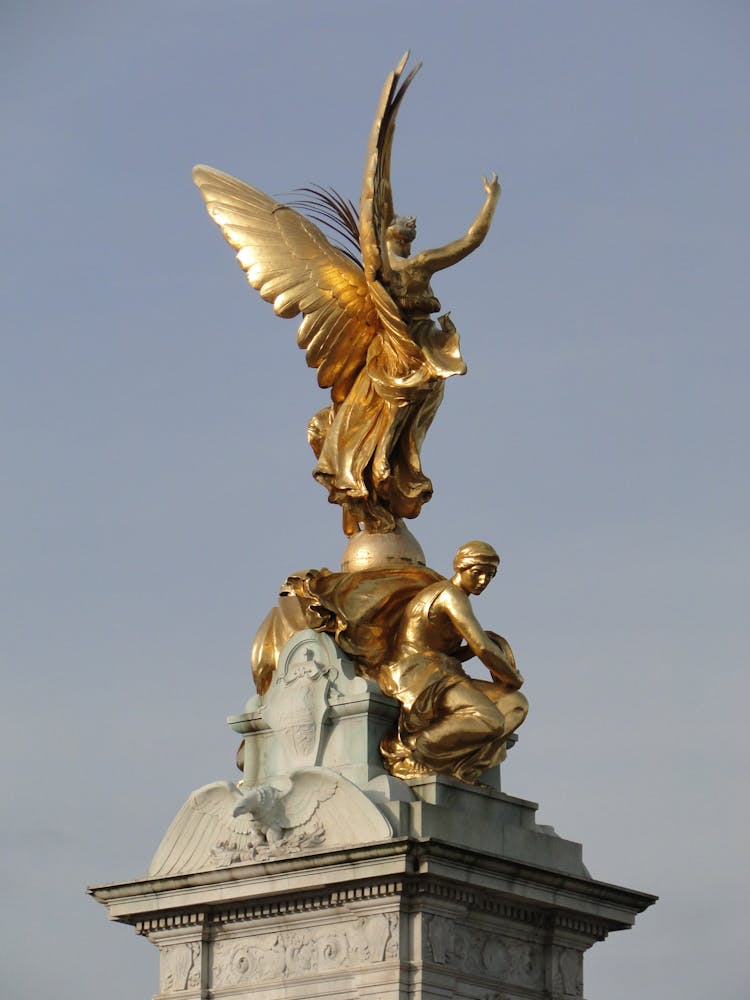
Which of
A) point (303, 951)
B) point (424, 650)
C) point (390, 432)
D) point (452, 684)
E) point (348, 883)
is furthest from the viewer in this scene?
point (390, 432)

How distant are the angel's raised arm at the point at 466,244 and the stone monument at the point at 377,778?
2cm

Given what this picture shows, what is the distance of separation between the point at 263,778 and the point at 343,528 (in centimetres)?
260

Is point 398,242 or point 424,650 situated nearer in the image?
point 424,650

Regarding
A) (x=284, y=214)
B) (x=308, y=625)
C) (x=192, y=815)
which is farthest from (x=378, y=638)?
(x=284, y=214)

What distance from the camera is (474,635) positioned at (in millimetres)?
24234

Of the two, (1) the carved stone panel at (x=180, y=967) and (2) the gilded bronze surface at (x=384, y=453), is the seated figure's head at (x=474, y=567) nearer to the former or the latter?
(2) the gilded bronze surface at (x=384, y=453)

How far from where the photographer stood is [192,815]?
80.3 feet

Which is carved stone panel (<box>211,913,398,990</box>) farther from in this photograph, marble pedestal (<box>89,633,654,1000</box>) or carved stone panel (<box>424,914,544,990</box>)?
carved stone panel (<box>424,914,544,990</box>)

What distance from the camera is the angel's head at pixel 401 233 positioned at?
84.1 ft

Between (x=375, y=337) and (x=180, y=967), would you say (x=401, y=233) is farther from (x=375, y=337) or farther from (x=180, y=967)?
(x=180, y=967)

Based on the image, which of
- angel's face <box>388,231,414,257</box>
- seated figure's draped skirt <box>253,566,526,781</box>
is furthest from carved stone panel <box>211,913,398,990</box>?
angel's face <box>388,231,414,257</box>

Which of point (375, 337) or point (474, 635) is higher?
point (375, 337)

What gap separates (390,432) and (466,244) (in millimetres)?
1825

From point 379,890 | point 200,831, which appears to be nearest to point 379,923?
point 379,890
